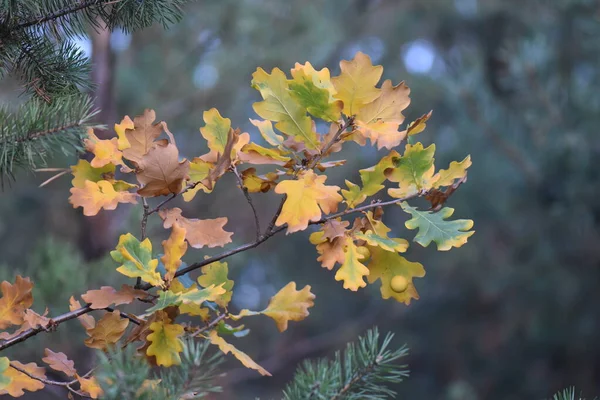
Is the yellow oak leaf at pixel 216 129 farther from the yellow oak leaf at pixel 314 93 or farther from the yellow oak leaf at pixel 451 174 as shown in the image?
the yellow oak leaf at pixel 451 174

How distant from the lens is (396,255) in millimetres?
656

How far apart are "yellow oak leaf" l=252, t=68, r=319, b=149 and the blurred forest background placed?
1139mm

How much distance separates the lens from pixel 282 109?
62 cm

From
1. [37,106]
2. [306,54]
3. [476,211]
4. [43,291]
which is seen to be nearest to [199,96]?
[306,54]

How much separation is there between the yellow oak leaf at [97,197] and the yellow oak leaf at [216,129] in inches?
3.8

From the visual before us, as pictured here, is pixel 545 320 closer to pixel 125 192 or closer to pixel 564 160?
pixel 564 160

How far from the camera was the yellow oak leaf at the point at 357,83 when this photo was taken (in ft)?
1.98

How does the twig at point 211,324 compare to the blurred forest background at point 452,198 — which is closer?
the twig at point 211,324

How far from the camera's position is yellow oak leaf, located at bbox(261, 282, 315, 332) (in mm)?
646

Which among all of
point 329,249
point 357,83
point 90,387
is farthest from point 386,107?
point 90,387

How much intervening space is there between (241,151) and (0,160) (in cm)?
25

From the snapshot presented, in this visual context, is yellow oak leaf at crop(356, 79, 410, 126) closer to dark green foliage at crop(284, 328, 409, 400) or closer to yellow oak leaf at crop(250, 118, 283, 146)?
yellow oak leaf at crop(250, 118, 283, 146)

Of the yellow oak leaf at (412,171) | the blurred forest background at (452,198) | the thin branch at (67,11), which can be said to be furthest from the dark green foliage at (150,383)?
the blurred forest background at (452,198)

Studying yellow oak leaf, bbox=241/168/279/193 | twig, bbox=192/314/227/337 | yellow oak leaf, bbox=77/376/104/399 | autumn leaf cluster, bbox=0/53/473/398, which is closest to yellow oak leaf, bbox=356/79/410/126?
autumn leaf cluster, bbox=0/53/473/398
